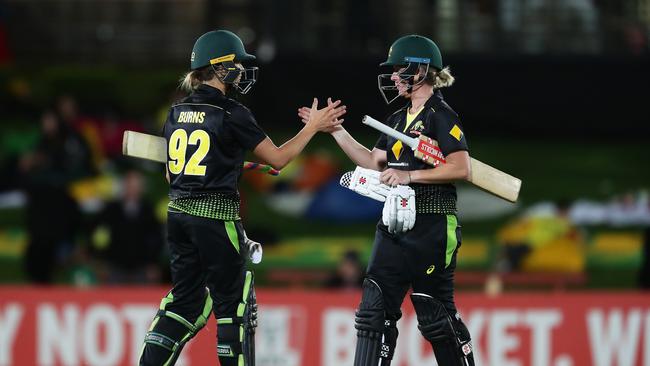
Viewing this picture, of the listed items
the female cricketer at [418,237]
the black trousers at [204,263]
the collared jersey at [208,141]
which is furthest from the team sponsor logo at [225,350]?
the collared jersey at [208,141]

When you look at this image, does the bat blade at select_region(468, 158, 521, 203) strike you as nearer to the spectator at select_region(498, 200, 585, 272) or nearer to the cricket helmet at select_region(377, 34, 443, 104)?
the cricket helmet at select_region(377, 34, 443, 104)

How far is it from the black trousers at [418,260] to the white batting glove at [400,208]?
147 millimetres

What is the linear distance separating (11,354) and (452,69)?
4.89 metres

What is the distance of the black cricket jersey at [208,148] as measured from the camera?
26.2 ft

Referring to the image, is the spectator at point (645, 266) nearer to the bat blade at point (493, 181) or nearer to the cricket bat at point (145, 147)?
the bat blade at point (493, 181)

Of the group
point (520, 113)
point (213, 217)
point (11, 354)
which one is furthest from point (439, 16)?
point (213, 217)

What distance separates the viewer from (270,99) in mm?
14016

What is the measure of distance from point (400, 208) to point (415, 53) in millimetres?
895

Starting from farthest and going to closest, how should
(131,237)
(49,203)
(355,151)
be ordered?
(49,203) → (131,237) → (355,151)

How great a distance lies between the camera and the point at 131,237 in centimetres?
1312

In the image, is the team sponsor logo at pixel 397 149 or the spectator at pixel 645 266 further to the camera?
the spectator at pixel 645 266

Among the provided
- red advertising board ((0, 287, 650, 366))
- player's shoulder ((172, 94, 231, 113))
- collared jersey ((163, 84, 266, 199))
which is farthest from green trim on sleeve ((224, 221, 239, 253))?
red advertising board ((0, 287, 650, 366))

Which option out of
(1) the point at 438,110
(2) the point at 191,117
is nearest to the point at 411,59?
(1) the point at 438,110

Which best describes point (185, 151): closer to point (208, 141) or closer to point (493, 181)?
point (208, 141)
